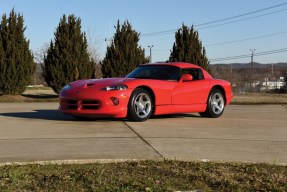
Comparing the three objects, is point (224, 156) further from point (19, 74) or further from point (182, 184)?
point (19, 74)

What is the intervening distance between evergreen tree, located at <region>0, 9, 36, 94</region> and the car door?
36.8 ft

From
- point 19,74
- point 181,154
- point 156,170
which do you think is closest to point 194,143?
point 181,154

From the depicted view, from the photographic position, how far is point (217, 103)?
36.2 ft

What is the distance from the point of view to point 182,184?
14.0 feet

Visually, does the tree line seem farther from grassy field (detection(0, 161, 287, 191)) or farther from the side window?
grassy field (detection(0, 161, 287, 191))

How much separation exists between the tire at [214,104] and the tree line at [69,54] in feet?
34.2

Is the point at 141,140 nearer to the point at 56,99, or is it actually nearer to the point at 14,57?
the point at 56,99

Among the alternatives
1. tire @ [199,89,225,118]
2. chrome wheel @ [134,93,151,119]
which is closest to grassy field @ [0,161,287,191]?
chrome wheel @ [134,93,151,119]

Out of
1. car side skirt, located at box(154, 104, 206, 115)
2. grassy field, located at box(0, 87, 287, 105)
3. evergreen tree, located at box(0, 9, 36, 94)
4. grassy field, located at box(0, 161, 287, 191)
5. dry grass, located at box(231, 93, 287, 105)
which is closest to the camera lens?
A: grassy field, located at box(0, 161, 287, 191)

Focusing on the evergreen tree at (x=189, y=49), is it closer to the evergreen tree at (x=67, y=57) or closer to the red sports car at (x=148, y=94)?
the evergreen tree at (x=67, y=57)

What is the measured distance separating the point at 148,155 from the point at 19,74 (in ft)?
50.3

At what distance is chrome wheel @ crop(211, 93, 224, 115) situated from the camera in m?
10.9

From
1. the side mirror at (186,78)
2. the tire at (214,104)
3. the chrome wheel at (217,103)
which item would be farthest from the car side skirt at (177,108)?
the side mirror at (186,78)

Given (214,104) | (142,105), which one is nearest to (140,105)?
(142,105)
